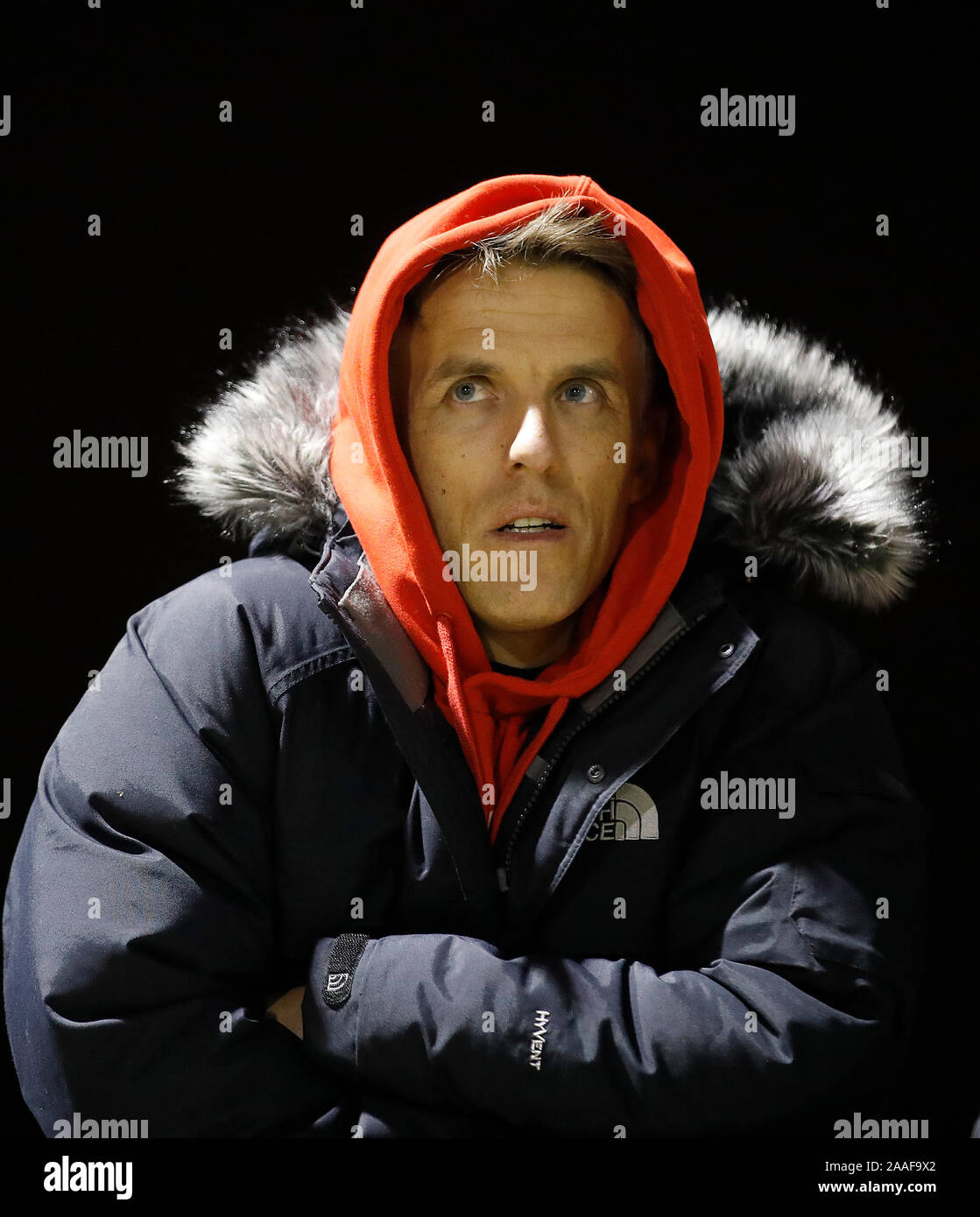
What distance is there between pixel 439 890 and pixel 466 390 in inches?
23.5

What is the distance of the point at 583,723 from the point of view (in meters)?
1.65

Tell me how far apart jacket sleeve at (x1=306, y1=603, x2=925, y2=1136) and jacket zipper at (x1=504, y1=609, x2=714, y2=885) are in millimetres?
101

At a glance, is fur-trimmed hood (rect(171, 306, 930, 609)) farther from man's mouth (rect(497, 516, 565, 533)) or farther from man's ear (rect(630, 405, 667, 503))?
man's mouth (rect(497, 516, 565, 533))

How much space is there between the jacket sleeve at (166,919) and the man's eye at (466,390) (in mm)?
370

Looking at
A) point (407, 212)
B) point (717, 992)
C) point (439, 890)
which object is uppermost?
point (407, 212)

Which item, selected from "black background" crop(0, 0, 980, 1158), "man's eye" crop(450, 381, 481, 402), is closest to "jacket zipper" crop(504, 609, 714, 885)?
"man's eye" crop(450, 381, 481, 402)

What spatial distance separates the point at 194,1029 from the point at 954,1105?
4.53 ft

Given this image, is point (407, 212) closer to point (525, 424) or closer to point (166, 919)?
point (525, 424)

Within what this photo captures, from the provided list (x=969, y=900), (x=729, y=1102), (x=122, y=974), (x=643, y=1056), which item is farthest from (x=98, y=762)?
(x=969, y=900)

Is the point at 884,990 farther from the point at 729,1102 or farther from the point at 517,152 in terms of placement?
the point at 517,152

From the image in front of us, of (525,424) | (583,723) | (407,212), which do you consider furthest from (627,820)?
(407,212)

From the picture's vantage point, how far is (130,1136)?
1.47 m

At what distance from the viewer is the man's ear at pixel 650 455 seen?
184 centimetres

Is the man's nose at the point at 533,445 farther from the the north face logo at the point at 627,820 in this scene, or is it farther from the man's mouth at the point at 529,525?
the the north face logo at the point at 627,820
